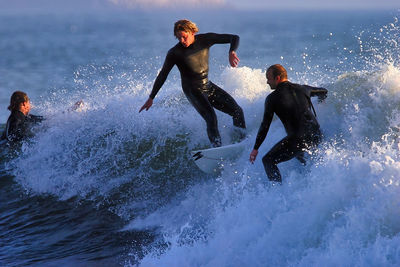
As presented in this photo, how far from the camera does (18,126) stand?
29.3 feet

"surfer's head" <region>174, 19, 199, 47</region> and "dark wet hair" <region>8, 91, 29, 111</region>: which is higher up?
"surfer's head" <region>174, 19, 199, 47</region>

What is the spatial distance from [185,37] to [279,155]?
6.95ft

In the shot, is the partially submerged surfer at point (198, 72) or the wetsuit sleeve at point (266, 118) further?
the partially submerged surfer at point (198, 72)

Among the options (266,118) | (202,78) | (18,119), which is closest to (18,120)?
(18,119)

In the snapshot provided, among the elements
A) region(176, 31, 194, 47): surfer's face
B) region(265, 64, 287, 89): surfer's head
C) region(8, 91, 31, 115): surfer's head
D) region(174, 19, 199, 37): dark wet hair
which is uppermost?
region(174, 19, 199, 37): dark wet hair

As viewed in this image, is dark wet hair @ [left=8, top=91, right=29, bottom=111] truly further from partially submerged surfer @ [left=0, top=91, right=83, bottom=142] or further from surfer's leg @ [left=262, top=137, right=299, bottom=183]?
surfer's leg @ [left=262, top=137, right=299, bottom=183]

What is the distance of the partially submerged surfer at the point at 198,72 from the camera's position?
22.0 ft

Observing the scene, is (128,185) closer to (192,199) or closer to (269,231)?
(192,199)

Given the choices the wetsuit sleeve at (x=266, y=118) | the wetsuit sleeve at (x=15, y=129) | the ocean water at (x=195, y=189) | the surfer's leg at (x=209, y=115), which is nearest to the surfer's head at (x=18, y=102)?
the wetsuit sleeve at (x=15, y=129)

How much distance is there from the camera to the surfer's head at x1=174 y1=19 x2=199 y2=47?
649 centimetres

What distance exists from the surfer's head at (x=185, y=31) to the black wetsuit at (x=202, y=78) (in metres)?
0.09

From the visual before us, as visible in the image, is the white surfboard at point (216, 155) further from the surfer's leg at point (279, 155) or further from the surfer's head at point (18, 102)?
the surfer's head at point (18, 102)

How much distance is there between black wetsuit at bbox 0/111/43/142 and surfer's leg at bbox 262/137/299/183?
201 inches

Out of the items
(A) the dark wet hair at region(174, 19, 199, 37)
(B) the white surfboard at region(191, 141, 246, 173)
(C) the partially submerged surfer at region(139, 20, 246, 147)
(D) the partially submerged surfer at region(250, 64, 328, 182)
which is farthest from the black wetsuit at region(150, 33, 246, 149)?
(D) the partially submerged surfer at region(250, 64, 328, 182)
